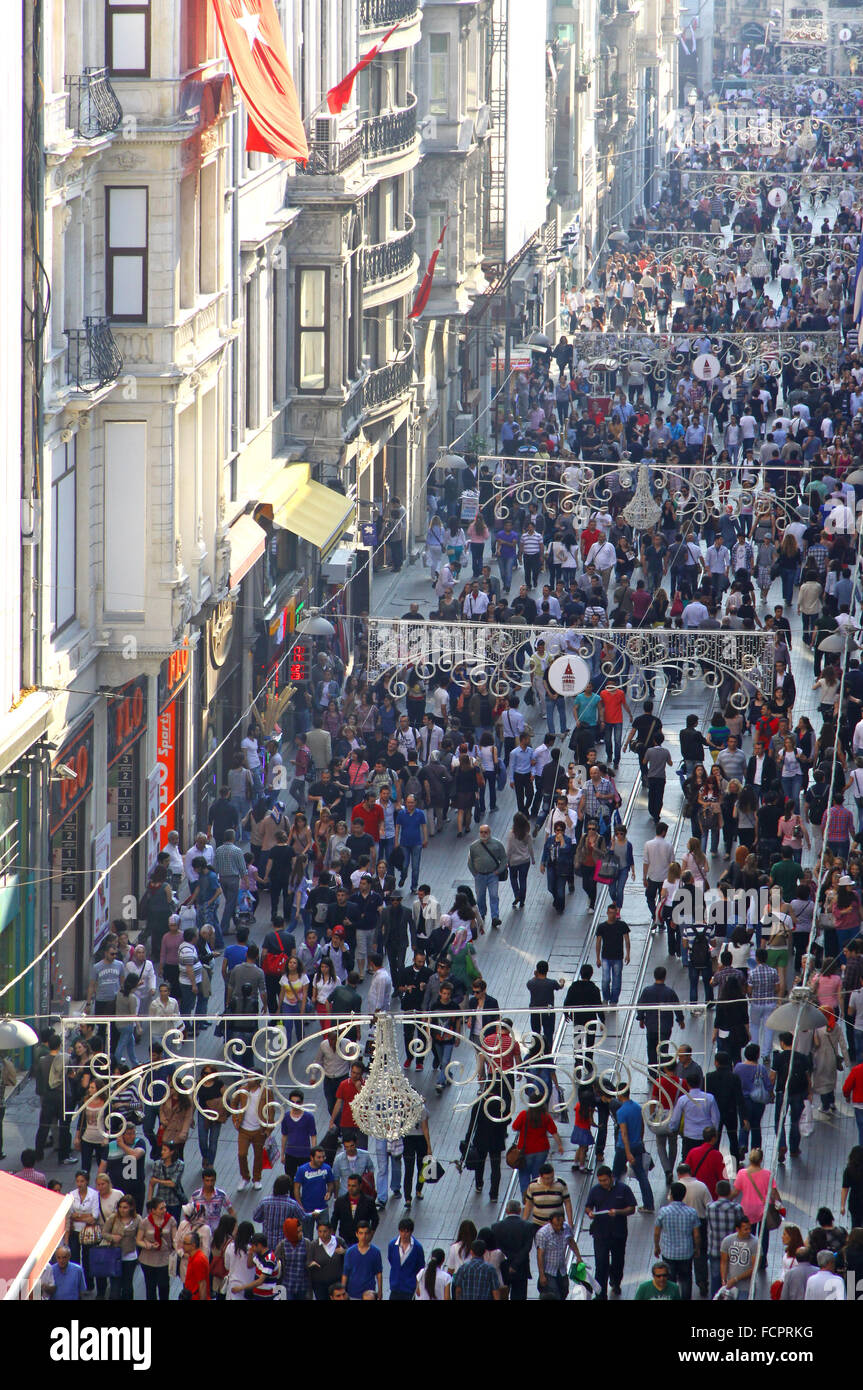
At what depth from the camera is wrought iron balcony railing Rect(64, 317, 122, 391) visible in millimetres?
26594

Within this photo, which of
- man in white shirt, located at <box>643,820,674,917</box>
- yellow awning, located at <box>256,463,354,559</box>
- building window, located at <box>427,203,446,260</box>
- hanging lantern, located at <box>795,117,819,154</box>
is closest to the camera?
man in white shirt, located at <box>643,820,674,917</box>

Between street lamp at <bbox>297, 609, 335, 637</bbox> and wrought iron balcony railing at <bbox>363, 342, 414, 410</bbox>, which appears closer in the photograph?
street lamp at <bbox>297, 609, 335, 637</bbox>

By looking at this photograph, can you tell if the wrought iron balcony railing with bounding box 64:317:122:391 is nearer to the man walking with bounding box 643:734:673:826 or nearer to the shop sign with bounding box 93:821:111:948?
the shop sign with bounding box 93:821:111:948

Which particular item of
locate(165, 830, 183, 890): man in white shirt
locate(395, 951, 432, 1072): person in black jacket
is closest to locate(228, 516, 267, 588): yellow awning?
locate(165, 830, 183, 890): man in white shirt

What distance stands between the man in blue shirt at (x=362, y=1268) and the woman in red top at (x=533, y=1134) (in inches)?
111

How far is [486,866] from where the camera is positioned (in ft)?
94.3

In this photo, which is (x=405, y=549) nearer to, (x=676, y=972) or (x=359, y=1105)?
(x=676, y=972)

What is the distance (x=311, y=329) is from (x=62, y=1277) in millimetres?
25070

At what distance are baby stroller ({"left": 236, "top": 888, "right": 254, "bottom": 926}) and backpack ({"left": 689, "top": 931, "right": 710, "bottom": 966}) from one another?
5.51 m

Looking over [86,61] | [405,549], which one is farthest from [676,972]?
[405,549]

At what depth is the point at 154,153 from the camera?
28219mm

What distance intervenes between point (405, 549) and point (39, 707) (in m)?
24.0

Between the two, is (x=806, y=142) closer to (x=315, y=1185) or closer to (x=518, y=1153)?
(x=518, y=1153)

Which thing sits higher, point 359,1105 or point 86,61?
point 86,61
